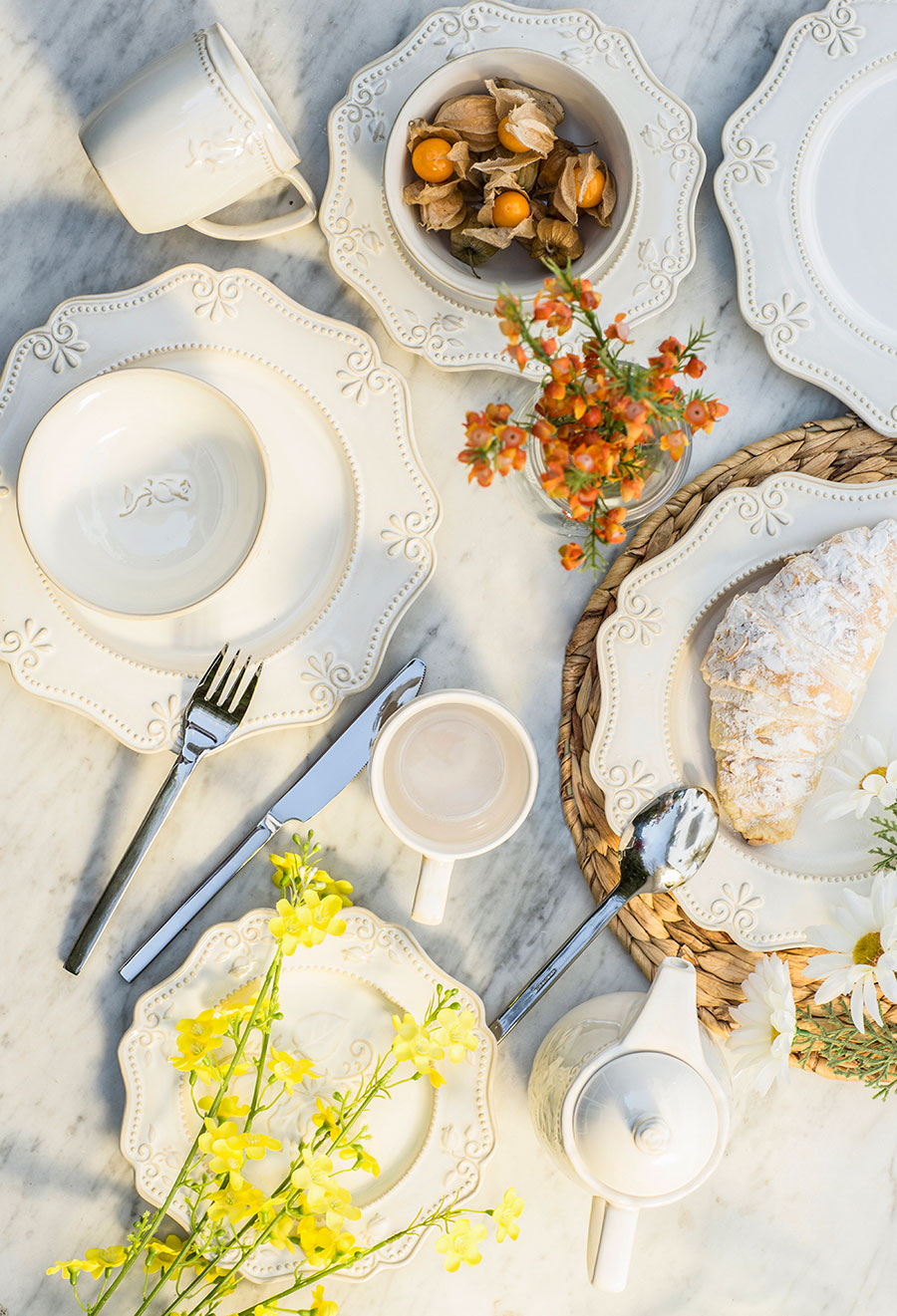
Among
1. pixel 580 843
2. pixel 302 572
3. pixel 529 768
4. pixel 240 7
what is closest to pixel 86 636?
pixel 302 572

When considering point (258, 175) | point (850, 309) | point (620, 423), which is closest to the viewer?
point (620, 423)

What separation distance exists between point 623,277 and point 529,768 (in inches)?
21.0

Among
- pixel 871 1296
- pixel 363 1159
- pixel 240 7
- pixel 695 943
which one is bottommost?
pixel 871 1296

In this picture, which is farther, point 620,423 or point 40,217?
point 40,217

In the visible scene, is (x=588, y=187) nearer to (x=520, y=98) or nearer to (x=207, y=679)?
(x=520, y=98)

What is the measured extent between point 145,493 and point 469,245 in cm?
43

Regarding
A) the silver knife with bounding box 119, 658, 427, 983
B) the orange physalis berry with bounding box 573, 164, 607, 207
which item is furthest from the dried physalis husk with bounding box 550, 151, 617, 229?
the silver knife with bounding box 119, 658, 427, 983

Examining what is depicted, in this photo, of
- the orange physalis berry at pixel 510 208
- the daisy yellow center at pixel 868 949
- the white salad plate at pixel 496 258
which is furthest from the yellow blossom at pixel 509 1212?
the orange physalis berry at pixel 510 208

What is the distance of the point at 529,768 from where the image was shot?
98 centimetres

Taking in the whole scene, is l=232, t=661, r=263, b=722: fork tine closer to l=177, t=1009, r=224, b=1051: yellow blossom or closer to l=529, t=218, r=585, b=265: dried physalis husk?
l=177, t=1009, r=224, b=1051: yellow blossom

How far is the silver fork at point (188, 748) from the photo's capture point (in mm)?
1001

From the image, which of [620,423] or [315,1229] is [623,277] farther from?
[315,1229]

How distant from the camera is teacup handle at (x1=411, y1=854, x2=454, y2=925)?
97cm

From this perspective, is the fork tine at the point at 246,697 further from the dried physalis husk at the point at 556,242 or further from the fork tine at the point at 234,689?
the dried physalis husk at the point at 556,242
